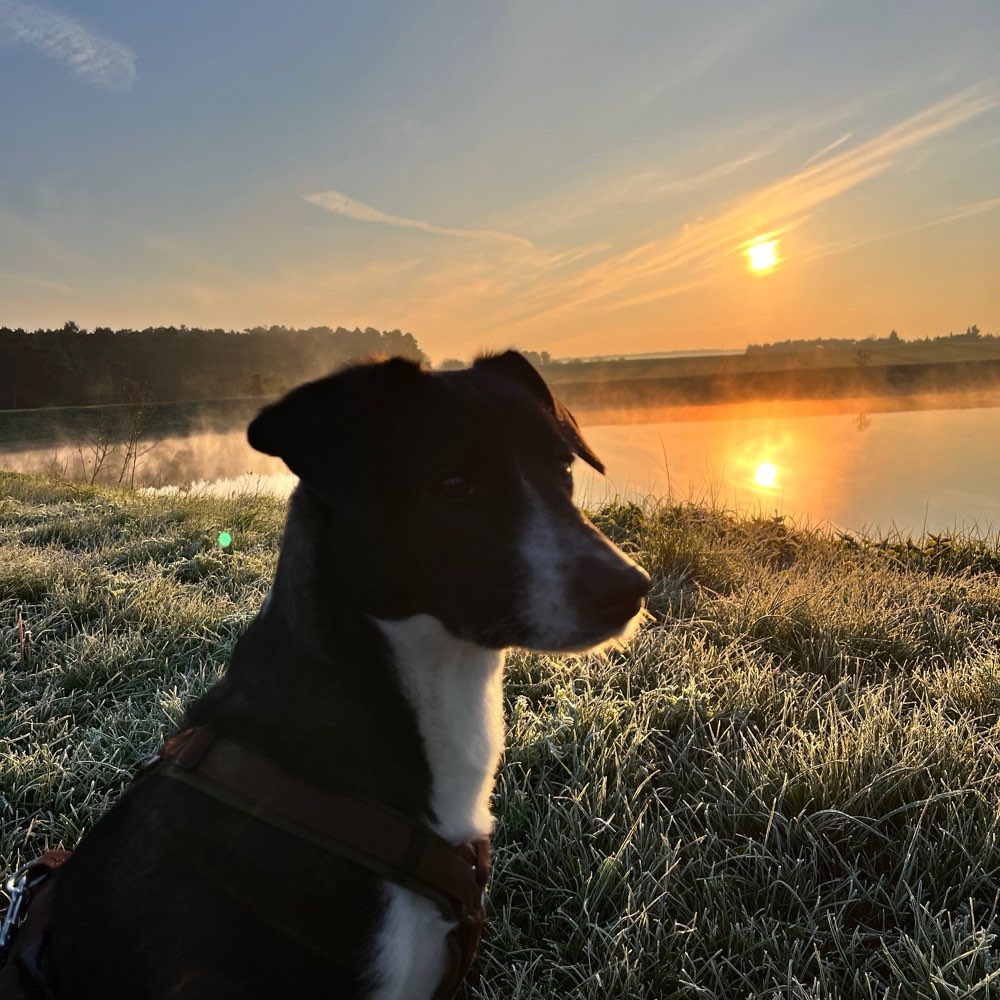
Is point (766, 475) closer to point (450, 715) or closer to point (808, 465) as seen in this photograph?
point (808, 465)

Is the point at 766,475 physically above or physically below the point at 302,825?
below

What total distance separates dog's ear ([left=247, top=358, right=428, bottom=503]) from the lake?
34.3 inches

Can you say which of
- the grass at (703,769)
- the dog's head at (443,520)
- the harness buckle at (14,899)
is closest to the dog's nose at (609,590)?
the dog's head at (443,520)

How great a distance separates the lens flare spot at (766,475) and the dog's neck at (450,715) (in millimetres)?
11054

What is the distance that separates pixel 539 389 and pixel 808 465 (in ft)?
50.3

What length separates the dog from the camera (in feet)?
4.52

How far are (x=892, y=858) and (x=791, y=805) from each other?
1.19 feet

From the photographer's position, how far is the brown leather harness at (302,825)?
56.4 inches

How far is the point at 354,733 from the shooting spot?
156 cm

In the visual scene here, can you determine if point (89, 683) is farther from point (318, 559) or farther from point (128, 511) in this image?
point (128, 511)

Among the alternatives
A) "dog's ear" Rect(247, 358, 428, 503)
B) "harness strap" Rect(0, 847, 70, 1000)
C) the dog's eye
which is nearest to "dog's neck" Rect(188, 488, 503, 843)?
"dog's ear" Rect(247, 358, 428, 503)

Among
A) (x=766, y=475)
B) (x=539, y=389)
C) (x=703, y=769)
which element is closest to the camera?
(x=539, y=389)

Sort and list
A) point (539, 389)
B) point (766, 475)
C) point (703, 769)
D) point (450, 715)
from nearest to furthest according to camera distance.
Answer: point (450, 715), point (539, 389), point (703, 769), point (766, 475)

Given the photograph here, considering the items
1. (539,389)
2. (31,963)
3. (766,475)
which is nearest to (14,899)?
(31,963)
